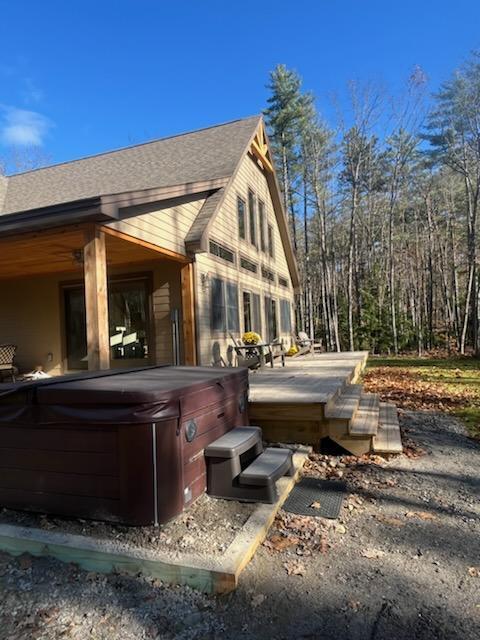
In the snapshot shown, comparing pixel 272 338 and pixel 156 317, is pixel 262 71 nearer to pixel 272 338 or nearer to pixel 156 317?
pixel 272 338

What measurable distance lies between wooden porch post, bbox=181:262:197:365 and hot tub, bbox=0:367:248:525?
14.7 ft

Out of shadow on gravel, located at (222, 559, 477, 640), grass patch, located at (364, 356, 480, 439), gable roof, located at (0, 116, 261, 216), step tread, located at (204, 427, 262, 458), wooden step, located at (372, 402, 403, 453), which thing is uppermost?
gable roof, located at (0, 116, 261, 216)

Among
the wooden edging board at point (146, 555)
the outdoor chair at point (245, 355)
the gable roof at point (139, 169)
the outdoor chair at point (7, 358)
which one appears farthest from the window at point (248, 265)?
the wooden edging board at point (146, 555)

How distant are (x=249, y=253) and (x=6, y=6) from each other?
877cm

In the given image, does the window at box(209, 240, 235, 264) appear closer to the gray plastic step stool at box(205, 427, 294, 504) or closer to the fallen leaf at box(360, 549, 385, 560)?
the gray plastic step stool at box(205, 427, 294, 504)

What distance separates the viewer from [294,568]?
226 cm

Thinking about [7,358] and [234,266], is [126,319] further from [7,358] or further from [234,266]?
[234,266]

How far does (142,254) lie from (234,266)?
9.55ft

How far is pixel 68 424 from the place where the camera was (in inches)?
101

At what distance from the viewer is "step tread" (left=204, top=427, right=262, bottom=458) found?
285cm

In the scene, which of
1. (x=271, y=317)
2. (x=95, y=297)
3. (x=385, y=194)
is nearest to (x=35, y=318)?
(x=95, y=297)

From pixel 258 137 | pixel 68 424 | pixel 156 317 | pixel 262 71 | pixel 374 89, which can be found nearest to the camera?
pixel 68 424

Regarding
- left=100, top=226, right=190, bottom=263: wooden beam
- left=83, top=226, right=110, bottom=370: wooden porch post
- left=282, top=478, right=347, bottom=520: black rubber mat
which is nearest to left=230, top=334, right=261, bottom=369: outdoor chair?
left=100, top=226, right=190, bottom=263: wooden beam

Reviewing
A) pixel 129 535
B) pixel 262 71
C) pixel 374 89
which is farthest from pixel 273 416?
pixel 262 71
